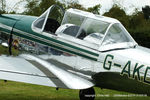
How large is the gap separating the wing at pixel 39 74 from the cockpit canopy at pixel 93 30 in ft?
2.53

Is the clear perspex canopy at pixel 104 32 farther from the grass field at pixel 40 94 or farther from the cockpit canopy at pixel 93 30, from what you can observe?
the grass field at pixel 40 94

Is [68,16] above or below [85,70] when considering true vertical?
above

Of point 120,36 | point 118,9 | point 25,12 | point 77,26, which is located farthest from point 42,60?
point 118,9

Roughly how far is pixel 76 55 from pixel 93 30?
2.17ft

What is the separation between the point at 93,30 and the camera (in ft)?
25.2

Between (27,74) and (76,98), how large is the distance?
8.93ft

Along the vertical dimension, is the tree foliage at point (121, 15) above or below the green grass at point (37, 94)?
above

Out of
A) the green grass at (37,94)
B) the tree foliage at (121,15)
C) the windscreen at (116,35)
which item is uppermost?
the windscreen at (116,35)

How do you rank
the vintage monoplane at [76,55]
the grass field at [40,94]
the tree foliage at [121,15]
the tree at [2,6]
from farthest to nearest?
the tree at [2,6], the tree foliage at [121,15], the grass field at [40,94], the vintage monoplane at [76,55]

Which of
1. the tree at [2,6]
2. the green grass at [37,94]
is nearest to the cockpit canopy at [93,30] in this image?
the green grass at [37,94]

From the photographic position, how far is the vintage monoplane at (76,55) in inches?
276

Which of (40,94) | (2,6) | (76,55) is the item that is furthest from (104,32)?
(2,6)

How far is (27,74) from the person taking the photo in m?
7.78

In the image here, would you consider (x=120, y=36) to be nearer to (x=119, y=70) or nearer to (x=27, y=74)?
(x=119, y=70)
